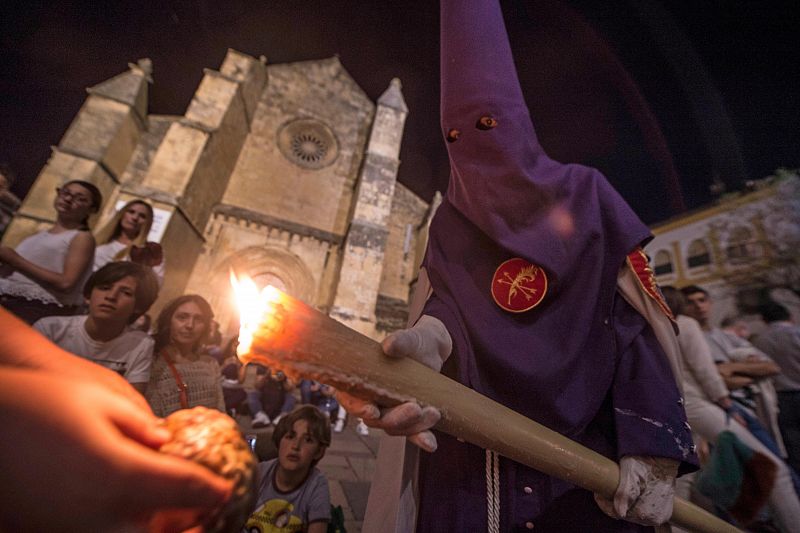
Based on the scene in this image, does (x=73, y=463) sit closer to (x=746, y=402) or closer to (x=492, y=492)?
(x=492, y=492)

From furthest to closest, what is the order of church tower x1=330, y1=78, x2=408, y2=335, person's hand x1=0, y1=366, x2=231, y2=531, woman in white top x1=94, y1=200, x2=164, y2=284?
church tower x1=330, y1=78, x2=408, y2=335
woman in white top x1=94, y1=200, x2=164, y2=284
person's hand x1=0, y1=366, x2=231, y2=531

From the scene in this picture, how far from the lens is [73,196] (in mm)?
2340

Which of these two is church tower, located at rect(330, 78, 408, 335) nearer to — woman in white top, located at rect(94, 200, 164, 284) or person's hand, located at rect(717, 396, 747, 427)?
woman in white top, located at rect(94, 200, 164, 284)

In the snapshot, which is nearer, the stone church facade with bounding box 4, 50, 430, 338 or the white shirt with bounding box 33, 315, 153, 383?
the white shirt with bounding box 33, 315, 153, 383

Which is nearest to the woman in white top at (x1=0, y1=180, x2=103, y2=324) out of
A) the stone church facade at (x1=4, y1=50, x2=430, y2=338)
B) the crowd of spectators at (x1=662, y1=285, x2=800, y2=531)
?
the crowd of spectators at (x1=662, y1=285, x2=800, y2=531)

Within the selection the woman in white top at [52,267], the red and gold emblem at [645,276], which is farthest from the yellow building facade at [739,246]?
the woman in white top at [52,267]

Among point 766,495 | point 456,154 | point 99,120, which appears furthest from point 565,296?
point 99,120

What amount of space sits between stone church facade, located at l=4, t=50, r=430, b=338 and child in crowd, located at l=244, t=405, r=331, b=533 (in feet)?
21.1

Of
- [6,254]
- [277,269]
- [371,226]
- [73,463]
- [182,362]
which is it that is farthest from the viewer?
[277,269]

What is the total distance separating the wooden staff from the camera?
593 mm

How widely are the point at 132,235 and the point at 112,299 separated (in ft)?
6.16

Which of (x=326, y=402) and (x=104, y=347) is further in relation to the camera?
(x=326, y=402)

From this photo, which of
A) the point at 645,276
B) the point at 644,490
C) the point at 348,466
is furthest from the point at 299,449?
the point at 348,466

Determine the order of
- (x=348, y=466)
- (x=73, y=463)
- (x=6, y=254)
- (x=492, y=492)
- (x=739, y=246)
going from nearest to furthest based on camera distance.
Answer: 1. (x=73, y=463)
2. (x=492, y=492)
3. (x=6, y=254)
4. (x=348, y=466)
5. (x=739, y=246)
